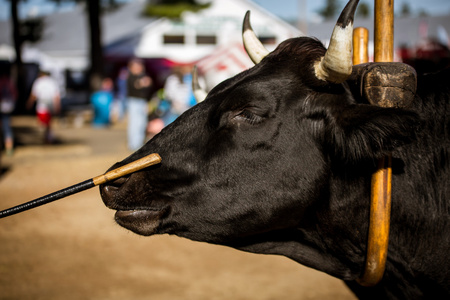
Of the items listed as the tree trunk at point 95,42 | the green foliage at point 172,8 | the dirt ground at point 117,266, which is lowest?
the dirt ground at point 117,266

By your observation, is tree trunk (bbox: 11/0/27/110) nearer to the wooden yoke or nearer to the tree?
the wooden yoke

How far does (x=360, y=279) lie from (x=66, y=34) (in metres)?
48.2

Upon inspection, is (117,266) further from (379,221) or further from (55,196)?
(379,221)

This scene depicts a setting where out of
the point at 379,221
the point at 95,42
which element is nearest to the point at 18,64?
the point at 95,42

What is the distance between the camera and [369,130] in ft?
5.65

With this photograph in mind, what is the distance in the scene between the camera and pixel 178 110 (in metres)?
11.1

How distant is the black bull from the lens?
6.20ft

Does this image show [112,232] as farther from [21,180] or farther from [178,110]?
[178,110]

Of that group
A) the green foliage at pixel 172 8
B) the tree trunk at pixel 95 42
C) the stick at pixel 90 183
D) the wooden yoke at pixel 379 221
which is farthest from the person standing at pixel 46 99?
the green foliage at pixel 172 8

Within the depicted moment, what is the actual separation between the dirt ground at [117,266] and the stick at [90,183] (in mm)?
2676

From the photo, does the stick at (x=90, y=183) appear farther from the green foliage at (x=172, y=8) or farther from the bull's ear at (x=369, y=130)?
the green foliage at (x=172, y=8)

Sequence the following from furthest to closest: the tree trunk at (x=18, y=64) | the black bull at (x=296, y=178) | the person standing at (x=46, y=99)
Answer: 1. the tree trunk at (x=18, y=64)
2. the person standing at (x=46, y=99)
3. the black bull at (x=296, y=178)

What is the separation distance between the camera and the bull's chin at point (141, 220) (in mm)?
1982

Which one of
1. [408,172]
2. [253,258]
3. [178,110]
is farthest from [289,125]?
[178,110]
